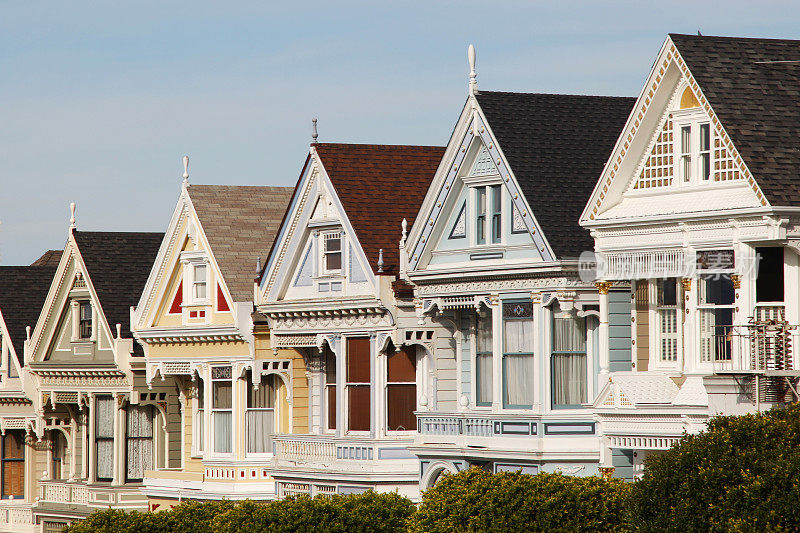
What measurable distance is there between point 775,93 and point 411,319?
Result: 38.5ft

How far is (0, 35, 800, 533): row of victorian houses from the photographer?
3109 centimetres

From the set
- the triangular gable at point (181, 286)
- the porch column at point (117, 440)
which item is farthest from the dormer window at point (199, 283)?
the porch column at point (117, 440)

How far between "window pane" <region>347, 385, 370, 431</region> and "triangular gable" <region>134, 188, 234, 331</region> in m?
5.29

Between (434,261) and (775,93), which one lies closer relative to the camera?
(775,93)

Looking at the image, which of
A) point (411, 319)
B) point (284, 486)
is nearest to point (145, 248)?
point (284, 486)

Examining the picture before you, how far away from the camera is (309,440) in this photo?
42594 mm

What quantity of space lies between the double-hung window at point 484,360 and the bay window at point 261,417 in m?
9.39

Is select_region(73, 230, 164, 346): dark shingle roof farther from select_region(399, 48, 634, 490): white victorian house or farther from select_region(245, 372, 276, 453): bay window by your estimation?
select_region(399, 48, 634, 490): white victorian house

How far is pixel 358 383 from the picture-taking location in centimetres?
4181

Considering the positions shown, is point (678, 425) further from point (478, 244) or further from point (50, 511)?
point (50, 511)

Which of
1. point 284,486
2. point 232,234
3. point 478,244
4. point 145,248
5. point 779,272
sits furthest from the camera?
point 145,248

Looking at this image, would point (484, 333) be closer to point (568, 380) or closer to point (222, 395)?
point (568, 380)

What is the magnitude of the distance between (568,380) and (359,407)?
A: 25.9ft

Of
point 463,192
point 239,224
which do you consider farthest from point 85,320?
point 463,192
